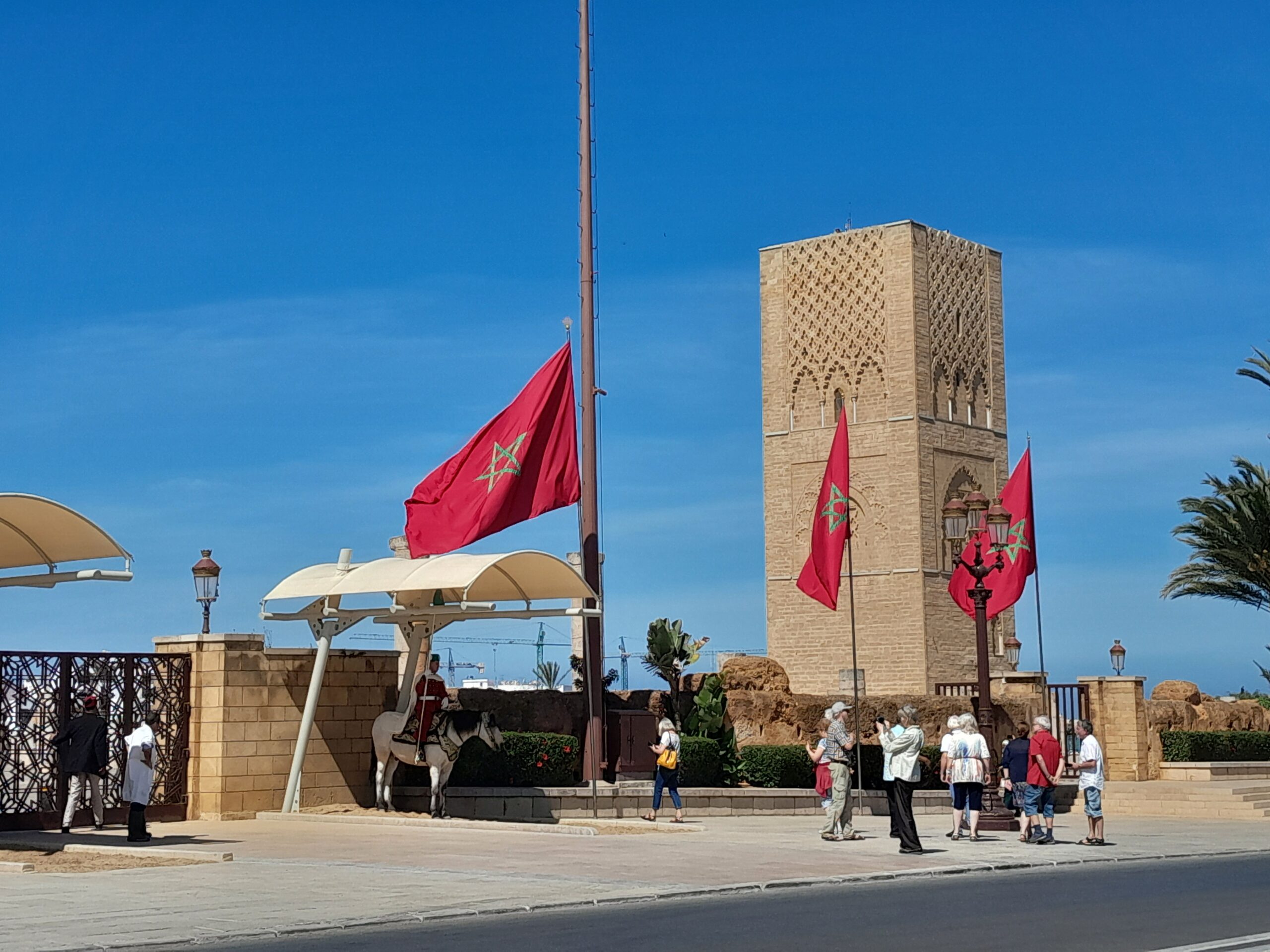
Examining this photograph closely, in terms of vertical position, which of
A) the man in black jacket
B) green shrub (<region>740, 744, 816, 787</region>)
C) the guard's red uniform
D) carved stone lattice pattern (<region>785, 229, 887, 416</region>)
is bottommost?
green shrub (<region>740, 744, 816, 787</region>)

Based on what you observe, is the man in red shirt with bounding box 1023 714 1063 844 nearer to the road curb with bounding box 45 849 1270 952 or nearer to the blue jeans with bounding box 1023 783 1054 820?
the blue jeans with bounding box 1023 783 1054 820

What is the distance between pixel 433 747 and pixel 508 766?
84.5 inches

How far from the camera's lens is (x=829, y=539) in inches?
909

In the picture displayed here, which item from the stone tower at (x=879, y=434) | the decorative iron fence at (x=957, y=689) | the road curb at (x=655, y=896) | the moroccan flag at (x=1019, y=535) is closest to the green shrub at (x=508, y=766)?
the road curb at (x=655, y=896)

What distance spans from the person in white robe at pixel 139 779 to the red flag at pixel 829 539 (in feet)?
30.9

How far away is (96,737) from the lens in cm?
1712

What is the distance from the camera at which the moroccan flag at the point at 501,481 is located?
21.0 m

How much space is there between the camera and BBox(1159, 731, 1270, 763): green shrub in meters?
32.7

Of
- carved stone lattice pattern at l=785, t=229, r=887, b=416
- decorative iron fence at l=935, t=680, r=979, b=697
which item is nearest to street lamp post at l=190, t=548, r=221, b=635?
decorative iron fence at l=935, t=680, r=979, b=697

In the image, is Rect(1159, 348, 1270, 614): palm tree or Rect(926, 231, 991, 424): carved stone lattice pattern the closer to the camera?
Rect(1159, 348, 1270, 614): palm tree

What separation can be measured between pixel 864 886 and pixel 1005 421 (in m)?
42.9

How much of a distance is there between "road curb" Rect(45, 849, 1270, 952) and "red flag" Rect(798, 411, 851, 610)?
623 cm

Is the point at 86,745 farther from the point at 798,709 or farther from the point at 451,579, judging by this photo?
the point at 798,709

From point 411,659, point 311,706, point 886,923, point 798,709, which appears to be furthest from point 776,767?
point 886,923
